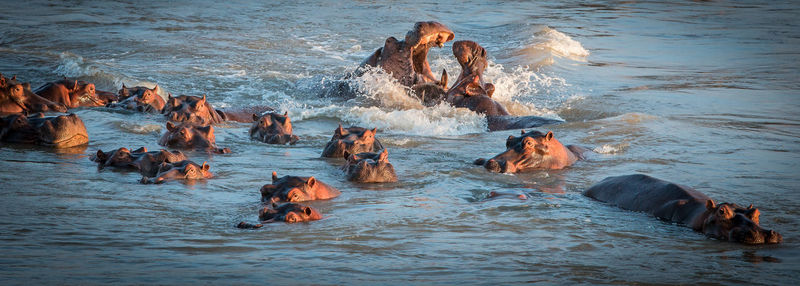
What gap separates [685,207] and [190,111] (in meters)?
5.34

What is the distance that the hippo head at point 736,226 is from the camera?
17.0 feet

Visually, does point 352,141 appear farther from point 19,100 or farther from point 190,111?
point 19,100

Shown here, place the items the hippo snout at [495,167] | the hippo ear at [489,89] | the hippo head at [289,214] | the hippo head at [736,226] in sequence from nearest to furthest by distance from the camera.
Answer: the hippo head at [736,226] < the hippo head at [289,214] < the hippo snout at [495,167] < the hippo ear at [489,89]

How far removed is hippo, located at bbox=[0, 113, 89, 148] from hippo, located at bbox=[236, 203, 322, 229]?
10.6ft

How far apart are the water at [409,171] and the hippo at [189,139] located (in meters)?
0.17

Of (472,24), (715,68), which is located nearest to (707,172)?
(715,68)

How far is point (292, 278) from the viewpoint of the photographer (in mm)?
4371

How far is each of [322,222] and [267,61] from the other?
10.5 meters

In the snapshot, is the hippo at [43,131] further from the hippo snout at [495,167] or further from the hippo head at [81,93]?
the hippo snout at [495,167]

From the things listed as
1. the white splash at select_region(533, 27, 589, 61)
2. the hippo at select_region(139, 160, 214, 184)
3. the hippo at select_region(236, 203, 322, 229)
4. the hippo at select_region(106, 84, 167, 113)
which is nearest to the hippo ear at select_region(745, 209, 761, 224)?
the hippo at select_region(236, 203, 322, 229)

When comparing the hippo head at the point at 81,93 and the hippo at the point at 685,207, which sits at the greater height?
the hippo at the point at 685,207

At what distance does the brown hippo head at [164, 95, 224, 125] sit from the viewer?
9062 mm

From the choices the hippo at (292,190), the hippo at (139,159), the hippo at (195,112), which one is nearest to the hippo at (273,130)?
the hippo at (195,112)

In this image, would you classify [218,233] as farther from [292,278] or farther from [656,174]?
[656,174]
